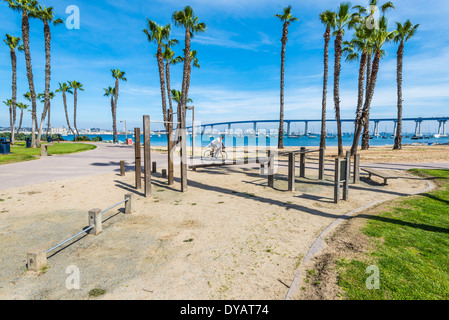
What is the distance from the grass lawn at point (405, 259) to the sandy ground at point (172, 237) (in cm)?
88

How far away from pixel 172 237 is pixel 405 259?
4181 millimetres

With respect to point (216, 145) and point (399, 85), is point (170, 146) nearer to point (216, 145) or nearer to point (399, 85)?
point (216, 145)

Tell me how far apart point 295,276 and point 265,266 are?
1.72ft

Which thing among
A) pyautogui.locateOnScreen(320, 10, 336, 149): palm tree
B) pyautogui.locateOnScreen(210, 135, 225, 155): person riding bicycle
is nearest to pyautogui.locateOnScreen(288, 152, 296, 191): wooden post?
pyautogui.locateOnScreen(210, 135, 225, 155): person riding bicycle

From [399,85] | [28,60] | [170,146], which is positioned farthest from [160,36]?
[399,85]

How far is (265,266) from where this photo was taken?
12.9 ft

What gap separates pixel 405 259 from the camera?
3887 mm

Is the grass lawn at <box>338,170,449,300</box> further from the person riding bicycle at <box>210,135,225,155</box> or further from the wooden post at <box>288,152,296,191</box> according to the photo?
the person riding bicycle at <box>210,135,225,155</box>

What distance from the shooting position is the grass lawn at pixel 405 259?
3136 mm

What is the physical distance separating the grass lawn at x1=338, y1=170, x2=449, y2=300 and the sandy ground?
2.89 ft
